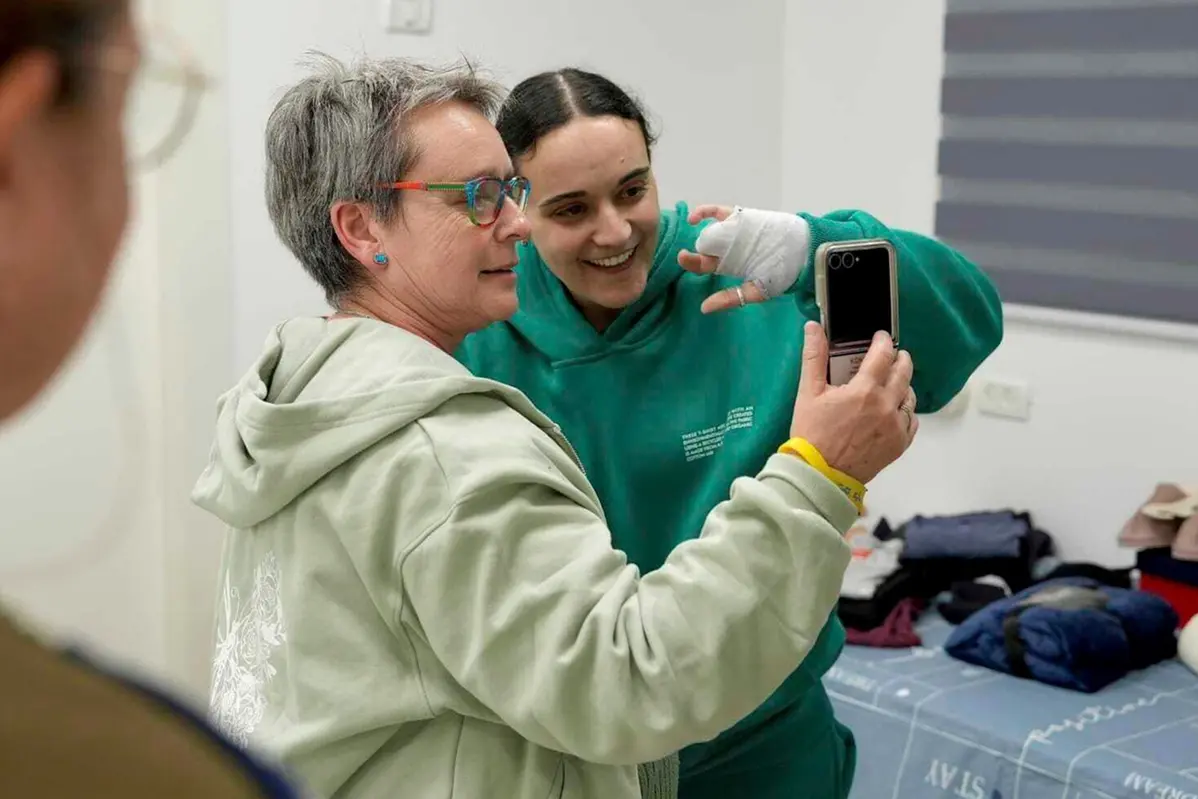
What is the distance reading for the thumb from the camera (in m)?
1.26

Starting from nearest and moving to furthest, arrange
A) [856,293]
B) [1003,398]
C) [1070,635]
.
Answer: [856,293], [1070,635], [1003,398]

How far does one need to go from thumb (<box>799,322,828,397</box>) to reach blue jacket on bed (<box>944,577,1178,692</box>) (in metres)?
1.63

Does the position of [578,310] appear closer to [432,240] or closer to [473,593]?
[432,240]

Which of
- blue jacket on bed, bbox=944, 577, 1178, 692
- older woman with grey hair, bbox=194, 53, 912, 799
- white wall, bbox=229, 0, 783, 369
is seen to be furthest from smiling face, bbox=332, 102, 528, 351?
blue jacket on bed, bbox=944, 577, 1178, 692

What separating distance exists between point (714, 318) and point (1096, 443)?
1.83m

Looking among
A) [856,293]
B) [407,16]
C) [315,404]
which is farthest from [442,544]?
[407,16]

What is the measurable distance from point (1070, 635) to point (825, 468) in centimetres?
175

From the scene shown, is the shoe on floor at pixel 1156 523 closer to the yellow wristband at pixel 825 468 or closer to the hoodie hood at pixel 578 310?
the hoodie hood at pixel 578 310

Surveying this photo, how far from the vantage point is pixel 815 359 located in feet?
4.19

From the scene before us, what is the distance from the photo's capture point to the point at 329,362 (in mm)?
1185

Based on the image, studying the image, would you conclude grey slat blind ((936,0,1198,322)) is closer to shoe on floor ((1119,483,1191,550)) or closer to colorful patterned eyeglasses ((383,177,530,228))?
shoe on floor ((1119,483,1191,550))

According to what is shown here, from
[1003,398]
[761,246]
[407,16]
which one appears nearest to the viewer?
[761,246]

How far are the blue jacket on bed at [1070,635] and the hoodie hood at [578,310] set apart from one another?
1382mm

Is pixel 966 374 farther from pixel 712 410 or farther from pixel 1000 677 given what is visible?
pixel 1000 677
